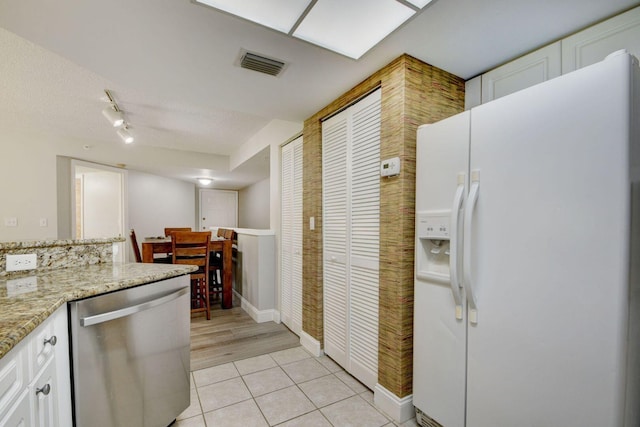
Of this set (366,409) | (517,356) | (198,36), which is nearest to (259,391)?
(366,409)

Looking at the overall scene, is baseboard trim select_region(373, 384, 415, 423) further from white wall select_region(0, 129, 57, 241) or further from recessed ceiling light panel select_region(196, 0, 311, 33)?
white wall select_region(0, 129, 57, 241)

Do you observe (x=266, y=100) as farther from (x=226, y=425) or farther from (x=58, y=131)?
(x=58, y=131)

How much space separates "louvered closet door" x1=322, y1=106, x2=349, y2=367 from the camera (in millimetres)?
2203

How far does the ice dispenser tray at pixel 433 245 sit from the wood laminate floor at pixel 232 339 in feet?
5.73

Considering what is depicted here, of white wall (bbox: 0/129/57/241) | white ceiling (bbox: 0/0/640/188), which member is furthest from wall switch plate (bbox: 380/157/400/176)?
white wall (bbox: 0/129/57/241)

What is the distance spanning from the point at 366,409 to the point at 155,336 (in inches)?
A: 53.7

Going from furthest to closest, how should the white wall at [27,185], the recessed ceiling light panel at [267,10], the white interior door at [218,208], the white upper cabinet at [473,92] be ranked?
the white interior door at [218,208], the white wall at [27,185], the white upper cabinet at [473,92], the recessed ceiling light panel at [267,10]

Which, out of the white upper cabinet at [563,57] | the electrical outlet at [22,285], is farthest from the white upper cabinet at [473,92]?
the electrical outlet at [22,285]

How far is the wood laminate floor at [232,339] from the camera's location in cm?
250

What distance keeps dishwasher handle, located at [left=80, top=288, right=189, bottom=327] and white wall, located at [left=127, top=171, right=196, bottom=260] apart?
4.90 m

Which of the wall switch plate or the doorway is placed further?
the doorway

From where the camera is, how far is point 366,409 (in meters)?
1.79

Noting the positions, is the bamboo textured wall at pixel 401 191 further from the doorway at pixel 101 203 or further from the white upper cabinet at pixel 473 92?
the doorway at pixel 101 203

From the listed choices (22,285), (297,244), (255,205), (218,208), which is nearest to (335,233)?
(297,244)
